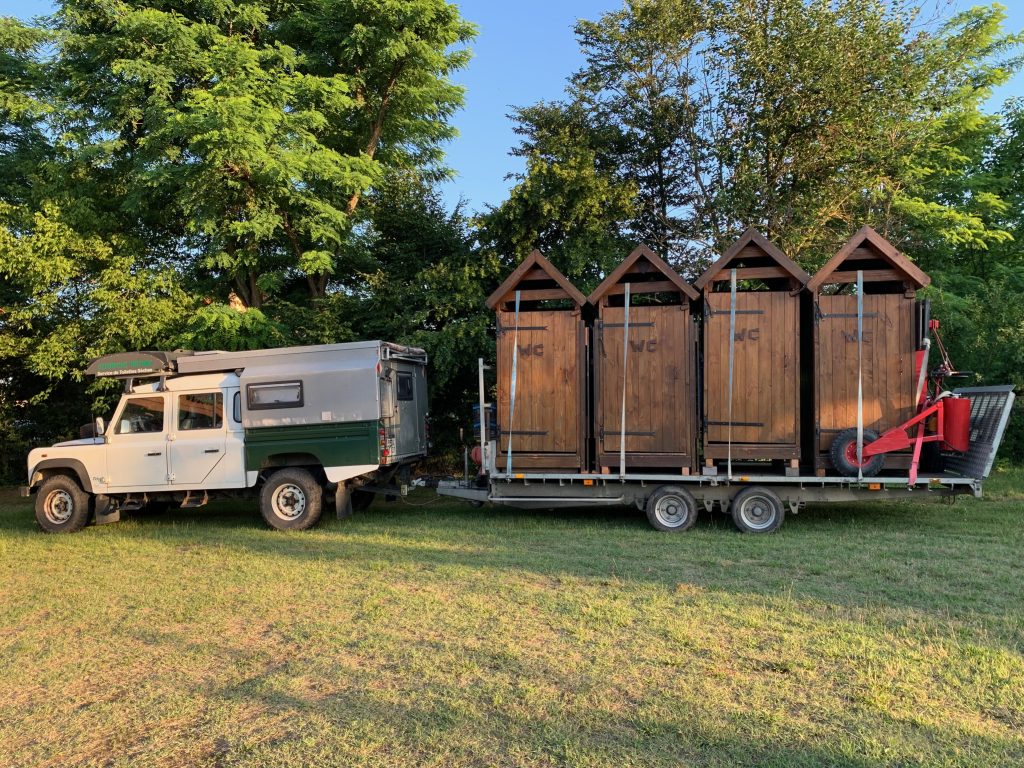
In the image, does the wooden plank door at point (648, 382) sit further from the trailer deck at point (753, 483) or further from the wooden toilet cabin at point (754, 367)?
the trailer deck at point (753, 483)

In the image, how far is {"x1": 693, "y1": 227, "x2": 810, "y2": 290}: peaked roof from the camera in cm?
901

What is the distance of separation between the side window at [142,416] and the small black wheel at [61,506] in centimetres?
112

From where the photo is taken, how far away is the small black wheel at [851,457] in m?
8.55

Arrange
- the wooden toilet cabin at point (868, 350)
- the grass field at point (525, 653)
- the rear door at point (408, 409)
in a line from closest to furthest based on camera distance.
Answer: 1. the grass field at point (525, 653)
2. the wooden toilet cabin at point (868, 350)
3. the rear door at point (408, 409)

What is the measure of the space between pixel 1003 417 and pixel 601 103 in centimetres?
1031

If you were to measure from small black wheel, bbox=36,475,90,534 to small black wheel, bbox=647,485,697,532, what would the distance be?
26.8 ft

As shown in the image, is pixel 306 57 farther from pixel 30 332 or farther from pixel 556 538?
pixel 556 538

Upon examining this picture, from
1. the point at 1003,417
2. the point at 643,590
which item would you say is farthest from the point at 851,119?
the point at 643,590

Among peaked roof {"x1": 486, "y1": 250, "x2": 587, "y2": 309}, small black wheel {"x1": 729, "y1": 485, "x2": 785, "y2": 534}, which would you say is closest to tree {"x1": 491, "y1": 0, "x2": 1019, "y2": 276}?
peaked roof {"x1": 486, "y1": 250, "x2": 587, "y2": 309}

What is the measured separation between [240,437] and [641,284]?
19.6 ft

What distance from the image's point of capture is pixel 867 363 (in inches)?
348

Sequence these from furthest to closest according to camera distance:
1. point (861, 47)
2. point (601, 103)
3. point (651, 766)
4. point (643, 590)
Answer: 1. point (601, 103)
2. point (861, 47)
3. point (643, 590)
4. point (651, 766)

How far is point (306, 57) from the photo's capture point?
13.4 m

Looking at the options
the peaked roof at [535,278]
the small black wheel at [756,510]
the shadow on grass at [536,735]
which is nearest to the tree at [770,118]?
the peaked roof at [535,278]
